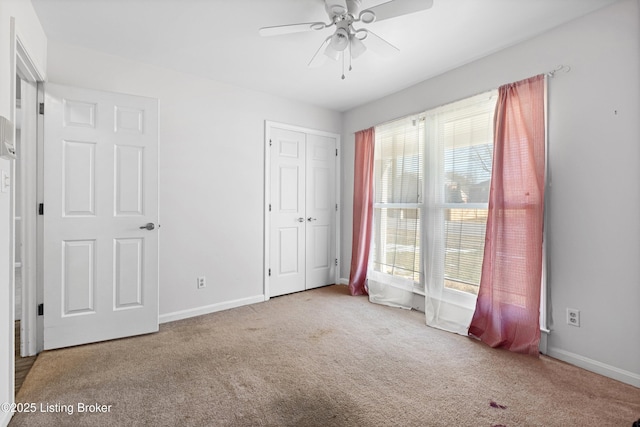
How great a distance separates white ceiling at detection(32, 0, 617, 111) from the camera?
6.88ft

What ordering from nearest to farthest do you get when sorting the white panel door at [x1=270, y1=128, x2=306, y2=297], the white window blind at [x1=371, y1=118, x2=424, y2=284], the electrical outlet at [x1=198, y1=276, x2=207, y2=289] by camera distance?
the electrical outlet at [x1=198, y1=276, x2=207, y2=289]
the white window blind at [x1=371, y1=118, x2=424, y2=284]
the white panel door at [x1=270, y1=128, x2=306, y2=297]

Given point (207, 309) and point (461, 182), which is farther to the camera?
point (207, 309)

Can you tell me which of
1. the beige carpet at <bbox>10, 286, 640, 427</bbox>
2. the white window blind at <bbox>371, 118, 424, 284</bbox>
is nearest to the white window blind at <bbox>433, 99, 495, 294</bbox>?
the white window blind at <bbox>371, 118, 424, 284</bbox>

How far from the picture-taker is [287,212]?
397cm

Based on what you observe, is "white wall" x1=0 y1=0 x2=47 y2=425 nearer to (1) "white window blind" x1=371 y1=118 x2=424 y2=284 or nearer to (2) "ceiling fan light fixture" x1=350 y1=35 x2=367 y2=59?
(2) "ceiling fan light fixture" x1=350 y1=35 x2=367 y2=59

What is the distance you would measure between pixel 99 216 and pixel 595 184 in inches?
150

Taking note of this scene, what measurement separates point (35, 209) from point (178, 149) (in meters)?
1.24

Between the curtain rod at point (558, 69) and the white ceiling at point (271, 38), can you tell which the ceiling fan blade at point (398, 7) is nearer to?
the white ceiling at point (271, 38)

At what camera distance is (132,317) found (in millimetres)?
2650

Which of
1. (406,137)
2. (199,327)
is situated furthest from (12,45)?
(406,137)

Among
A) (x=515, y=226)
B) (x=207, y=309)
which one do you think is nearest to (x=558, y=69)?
(x=515, y=226)

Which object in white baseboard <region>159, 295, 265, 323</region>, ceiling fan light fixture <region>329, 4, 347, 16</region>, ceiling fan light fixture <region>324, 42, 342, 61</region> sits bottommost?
white baseboard <region>159, 295, 265, 323</region>

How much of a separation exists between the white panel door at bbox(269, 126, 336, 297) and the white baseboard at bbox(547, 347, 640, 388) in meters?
2.70

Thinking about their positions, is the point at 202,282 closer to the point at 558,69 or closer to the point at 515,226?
the point at 515,226
